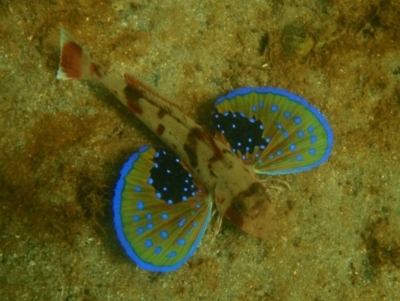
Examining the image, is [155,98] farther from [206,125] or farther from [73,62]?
[73,62]

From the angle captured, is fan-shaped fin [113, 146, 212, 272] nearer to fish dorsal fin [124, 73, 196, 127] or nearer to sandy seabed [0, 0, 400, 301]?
sandy seabed [0, 0, 400, 301]

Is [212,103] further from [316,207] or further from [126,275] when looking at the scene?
[126,275]

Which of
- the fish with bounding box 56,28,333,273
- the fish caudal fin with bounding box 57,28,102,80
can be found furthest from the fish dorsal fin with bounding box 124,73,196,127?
the fish caudal fin with bounding box 57,28,102,80

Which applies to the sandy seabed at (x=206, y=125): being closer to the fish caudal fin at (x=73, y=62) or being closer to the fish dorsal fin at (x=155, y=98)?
the fish caudal fin at (x=73, y=62)

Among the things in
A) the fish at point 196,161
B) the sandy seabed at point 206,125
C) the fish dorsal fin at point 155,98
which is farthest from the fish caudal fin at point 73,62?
the fish dorsal fin at point 155,98

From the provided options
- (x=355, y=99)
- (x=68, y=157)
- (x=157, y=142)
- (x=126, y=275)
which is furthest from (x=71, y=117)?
(x=355, y=99)

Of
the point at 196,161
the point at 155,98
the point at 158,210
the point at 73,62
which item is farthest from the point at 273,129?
the point at 73,62
